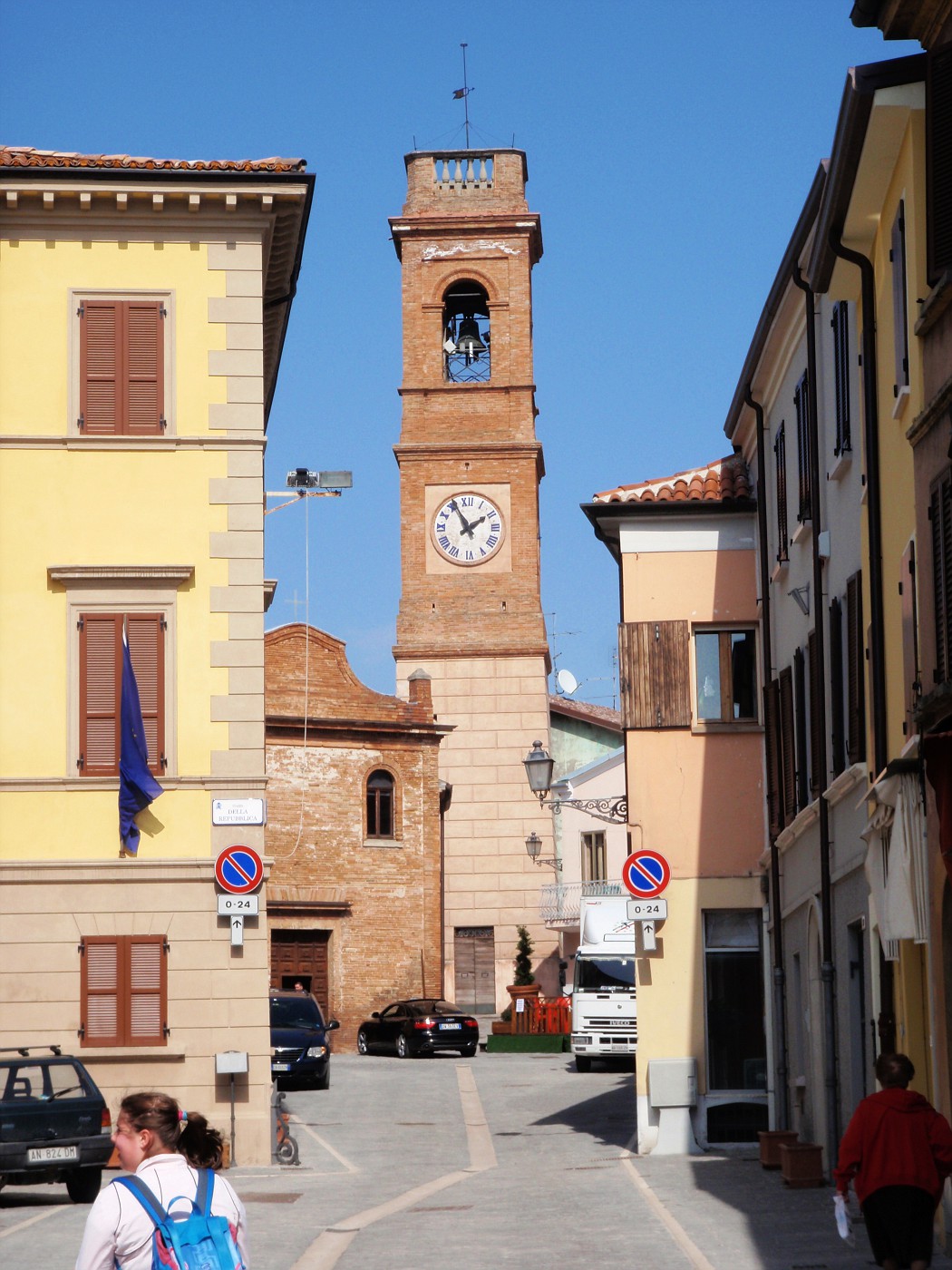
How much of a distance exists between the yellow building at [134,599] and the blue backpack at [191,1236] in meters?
15.1

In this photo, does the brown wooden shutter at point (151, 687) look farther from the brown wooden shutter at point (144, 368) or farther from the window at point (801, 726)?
the window at point (801, 726)

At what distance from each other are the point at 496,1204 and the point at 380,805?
3433 cm

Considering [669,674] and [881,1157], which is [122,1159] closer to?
[881,1157]

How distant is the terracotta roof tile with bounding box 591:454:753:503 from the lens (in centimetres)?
2555

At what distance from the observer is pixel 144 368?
22.7 m

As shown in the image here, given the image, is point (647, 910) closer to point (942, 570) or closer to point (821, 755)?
point (821, 755)

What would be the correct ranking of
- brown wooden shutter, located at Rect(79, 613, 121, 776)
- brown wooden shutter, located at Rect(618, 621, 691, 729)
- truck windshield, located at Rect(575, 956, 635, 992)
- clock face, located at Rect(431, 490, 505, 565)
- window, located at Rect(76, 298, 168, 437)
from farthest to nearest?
clock face, located at Rect(431, 490, 505, 565)
truck windshield, located at Rect(575, 956, 635, 992)
brown wooden shutter, located at Rect(618, 621, 691, 729)
window, located at Rect(76, 298, 168, 437)
brown wooden shutter, located at Rect(79, 613, 121, 776)

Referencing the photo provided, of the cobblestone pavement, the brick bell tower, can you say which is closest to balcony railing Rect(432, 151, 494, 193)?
the brick bell tower

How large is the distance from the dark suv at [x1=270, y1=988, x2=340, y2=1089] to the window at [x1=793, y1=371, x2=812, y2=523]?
49.9 feet

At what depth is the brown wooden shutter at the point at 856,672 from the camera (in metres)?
17.1

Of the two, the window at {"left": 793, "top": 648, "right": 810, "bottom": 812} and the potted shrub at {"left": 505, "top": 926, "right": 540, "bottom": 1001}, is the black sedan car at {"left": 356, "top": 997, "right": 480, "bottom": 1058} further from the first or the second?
the window at {"left": 793, "top": 648, "right": 810, "bottom": 812}

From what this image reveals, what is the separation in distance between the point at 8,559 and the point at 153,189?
4.24m

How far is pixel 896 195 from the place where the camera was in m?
15.1

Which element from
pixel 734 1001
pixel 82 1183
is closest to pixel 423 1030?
pixel 734 1001
